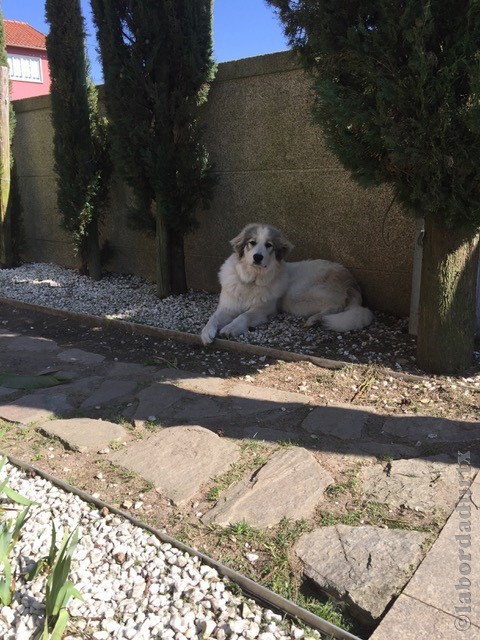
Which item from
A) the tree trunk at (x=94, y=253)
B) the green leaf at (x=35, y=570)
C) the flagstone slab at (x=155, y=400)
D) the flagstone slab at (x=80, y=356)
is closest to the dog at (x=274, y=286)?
the flagstone slab at (x=80, y=356)

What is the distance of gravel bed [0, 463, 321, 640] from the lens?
1740 mm

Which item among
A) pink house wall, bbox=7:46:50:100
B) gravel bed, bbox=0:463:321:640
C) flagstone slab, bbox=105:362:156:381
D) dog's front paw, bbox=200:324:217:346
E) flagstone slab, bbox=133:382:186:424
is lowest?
gravel bed, bbox=0:463:321:640

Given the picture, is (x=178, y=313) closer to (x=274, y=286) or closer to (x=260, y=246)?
(x=274, y=286)

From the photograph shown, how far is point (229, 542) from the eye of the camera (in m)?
2.19

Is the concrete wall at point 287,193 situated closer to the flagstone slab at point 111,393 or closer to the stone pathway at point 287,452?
the stone pathway at point 287,452

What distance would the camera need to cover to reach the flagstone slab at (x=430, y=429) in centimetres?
299

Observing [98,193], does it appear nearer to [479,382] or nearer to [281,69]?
[281,69]

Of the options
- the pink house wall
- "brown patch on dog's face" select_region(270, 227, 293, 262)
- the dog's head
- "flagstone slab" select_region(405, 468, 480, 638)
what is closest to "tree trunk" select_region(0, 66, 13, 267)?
the dog's head

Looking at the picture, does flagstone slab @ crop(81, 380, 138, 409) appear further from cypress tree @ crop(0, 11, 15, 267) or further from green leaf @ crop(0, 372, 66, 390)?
cypress tree @ crop(0, 11, 15, 267)

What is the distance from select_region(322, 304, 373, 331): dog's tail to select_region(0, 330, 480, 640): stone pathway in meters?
1.46

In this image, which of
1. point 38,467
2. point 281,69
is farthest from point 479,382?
point 281,69

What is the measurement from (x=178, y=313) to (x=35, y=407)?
2.66 metres

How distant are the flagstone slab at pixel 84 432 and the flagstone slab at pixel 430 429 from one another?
1.69 m

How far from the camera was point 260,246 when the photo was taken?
534cm
